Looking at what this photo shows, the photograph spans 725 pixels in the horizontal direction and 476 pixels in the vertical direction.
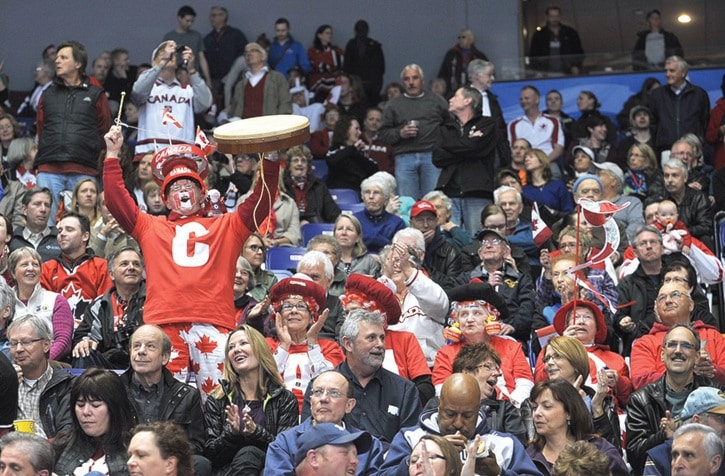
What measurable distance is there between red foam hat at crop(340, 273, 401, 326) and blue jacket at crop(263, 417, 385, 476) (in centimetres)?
152

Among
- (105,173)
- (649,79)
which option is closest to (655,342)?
(105,173)

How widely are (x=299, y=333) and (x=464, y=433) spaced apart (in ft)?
6.10

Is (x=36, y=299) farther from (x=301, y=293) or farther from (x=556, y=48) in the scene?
(x=556, y=48)

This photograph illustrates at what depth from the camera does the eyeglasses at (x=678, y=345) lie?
849cm

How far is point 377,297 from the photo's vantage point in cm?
891

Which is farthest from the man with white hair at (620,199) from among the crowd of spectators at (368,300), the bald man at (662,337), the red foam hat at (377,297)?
the red foam hat at (377,297)

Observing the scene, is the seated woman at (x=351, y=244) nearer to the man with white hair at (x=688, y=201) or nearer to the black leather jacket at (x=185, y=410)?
the man with white hair at (x=688, y=201)

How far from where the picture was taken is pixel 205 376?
8.70 m

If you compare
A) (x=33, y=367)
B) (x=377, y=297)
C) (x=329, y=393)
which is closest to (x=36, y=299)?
(x=33, y=367)

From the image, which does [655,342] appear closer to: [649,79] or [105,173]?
[105,173]

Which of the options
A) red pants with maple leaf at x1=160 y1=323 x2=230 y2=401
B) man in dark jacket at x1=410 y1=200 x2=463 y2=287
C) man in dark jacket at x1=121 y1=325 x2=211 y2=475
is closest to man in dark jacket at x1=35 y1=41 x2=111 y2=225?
man in dark jacket at x1=410 y1=200 x2=463 y2=287

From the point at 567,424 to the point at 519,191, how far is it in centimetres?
545

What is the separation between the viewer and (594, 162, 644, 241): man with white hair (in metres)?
12.5

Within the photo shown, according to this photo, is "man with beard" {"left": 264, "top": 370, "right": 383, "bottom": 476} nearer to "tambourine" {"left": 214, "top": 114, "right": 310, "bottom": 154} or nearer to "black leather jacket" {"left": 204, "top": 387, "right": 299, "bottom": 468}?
"black leather jacket" {"left": 204, "top": 387, "right": 299, "bottom": 468}
